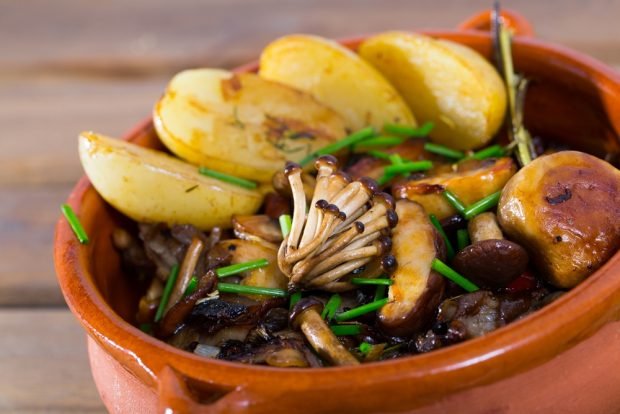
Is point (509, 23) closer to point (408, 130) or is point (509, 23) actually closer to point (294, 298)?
point (408, 130)

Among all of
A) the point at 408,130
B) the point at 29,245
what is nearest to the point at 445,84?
the point at 408,130

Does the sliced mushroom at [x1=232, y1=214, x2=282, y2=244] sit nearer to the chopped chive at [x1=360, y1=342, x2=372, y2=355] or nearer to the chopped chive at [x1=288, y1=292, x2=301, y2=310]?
the chopped chive at [x1=288, y1=292, x2=301, y2=310]

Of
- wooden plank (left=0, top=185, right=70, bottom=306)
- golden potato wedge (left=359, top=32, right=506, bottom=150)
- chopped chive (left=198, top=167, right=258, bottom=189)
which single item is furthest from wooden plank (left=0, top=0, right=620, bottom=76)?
chopped chive (left=198, top=167, right=258, bottom=189)

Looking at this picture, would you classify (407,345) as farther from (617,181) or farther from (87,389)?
(87,389)

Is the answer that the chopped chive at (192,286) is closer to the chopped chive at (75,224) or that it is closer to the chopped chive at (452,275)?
the chopped chive at (75,224)

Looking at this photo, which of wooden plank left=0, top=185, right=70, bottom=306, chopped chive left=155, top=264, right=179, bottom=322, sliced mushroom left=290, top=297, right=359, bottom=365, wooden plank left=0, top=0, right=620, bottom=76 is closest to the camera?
sliced mushroom left=290, top=297, right=359, bottom=365
